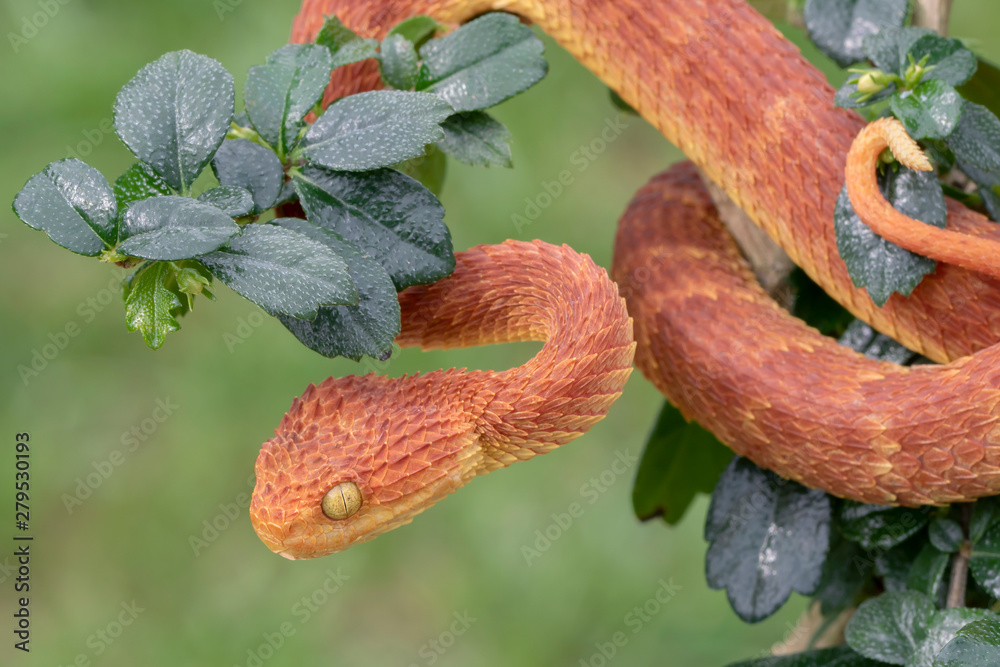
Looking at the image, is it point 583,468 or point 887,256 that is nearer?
point 887,256

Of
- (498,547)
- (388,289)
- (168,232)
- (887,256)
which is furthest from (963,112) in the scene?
(498,547)

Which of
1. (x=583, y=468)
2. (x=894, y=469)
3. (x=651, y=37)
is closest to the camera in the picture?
(x=894, y=469)

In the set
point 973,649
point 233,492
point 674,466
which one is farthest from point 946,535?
point 233,492

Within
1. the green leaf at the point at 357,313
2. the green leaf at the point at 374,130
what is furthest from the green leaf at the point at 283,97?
the green leaf at the point at 357,313

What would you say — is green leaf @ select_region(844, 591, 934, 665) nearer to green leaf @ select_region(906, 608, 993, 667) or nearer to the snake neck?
green leaf @ select_region(906, 608, 993, 667)

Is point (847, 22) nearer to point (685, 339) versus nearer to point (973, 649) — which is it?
point (685, 339)

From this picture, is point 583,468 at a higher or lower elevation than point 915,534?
lower

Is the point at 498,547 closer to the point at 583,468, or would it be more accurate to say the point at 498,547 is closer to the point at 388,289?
the point at 583,468

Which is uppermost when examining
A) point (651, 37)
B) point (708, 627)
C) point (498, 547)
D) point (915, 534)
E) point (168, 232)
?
point (168, 232)
